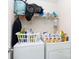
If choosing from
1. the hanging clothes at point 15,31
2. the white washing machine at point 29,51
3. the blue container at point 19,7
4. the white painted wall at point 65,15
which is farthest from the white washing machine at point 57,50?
the blue container at point 19,7

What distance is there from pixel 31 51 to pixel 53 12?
132cm

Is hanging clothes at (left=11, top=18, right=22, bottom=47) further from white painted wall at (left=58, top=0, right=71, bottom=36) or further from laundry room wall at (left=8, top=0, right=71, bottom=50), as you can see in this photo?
white painted wall at (left=58, top=0, right=71, bottom=36)

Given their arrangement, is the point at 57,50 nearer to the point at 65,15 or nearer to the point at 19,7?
the point at 65,15

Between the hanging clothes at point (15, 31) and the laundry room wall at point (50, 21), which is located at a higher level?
the laundry room wall at point (50, 21)

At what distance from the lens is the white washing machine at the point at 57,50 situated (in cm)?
233

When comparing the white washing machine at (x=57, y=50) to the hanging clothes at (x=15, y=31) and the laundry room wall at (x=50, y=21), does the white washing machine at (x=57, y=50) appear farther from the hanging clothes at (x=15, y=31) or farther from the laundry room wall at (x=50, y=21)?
the hanging clothes at (x=15, y=31)

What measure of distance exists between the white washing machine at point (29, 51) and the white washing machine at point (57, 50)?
0.15 meters

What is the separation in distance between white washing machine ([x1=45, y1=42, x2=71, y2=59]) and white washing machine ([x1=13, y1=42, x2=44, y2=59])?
0.15 m

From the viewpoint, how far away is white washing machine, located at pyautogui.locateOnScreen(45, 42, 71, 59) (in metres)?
2.33

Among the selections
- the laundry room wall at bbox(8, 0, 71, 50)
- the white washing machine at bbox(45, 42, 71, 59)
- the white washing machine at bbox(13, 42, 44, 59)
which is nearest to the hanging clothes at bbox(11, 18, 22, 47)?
the white washing machine at bbox(13, 42, 44, 59)

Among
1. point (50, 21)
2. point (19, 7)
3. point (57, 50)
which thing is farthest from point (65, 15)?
point (19, 7)
